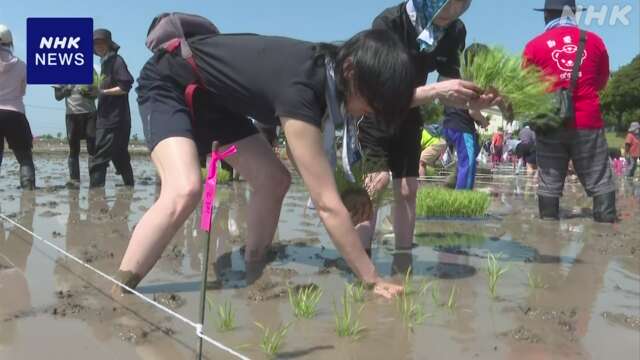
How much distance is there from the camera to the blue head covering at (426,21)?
3019 mm

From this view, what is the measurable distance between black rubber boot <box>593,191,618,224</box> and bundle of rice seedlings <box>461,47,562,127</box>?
2393 mm

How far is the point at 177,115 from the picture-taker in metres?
2.70

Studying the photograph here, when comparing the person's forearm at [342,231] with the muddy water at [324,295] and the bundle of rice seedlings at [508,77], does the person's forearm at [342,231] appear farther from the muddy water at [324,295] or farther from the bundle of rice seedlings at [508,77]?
the bundle of rice seedlings at [508,77]

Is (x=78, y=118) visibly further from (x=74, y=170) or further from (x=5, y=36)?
(x=5, y=36)

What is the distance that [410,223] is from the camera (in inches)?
144

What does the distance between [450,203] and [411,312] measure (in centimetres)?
299

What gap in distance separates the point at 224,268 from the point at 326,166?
1.12 meters

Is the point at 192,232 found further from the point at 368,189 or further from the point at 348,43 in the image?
the point at 348,43

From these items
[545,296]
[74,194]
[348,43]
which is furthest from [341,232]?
[74,194]

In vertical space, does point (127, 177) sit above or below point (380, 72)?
below

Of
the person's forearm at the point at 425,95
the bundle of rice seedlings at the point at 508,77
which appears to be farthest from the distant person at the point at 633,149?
the person's forearm at the point at 425,95

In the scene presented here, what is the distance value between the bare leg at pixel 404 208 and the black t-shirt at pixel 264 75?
46.7 inches

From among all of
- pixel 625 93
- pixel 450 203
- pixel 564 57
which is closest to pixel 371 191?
pixel 450 203

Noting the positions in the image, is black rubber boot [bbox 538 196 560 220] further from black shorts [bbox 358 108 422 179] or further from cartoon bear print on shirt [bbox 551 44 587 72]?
black shorts [bbox 358 108 422 179]
